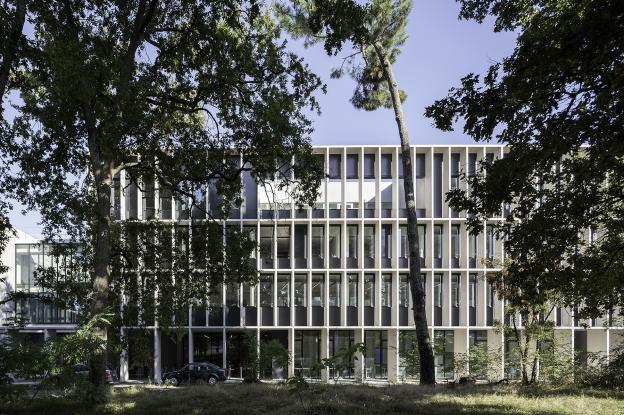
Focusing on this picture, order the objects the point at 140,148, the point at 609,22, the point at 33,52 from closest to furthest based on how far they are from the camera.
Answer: the point at 609,22 → the point at 33,52 → the point at 140,148

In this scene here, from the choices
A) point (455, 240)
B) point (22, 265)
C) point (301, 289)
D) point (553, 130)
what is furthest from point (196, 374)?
point (553, 130)

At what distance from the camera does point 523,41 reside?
1007 centimetres

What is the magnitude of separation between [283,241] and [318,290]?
4.31m

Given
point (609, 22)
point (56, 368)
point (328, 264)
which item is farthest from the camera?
point (328, 264)

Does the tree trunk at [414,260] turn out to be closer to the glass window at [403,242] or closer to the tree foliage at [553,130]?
the tree foliage at [553,130]

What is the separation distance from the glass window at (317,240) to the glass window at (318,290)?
1.57 m

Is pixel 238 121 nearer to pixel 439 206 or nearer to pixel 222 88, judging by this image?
pixel 222 88

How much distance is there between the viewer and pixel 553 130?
9.49 m

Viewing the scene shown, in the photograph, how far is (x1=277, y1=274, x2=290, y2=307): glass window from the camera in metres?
40.2

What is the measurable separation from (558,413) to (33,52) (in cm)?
1388

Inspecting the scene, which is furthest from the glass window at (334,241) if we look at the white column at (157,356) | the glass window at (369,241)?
the white column at (157,356)

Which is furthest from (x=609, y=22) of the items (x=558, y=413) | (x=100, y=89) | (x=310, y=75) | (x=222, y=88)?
(x=100, y=89)

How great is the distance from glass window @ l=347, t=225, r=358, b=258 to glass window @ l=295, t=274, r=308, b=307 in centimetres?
366

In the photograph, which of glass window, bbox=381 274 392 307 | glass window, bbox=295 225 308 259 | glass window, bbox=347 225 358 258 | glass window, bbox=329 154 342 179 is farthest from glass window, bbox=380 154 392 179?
glass window, bbox=381 274 392 307
